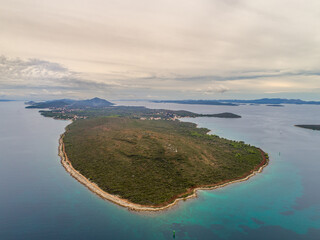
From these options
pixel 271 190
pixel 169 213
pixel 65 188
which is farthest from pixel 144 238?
pixel 271 190

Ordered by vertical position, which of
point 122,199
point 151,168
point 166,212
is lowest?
point 122,199

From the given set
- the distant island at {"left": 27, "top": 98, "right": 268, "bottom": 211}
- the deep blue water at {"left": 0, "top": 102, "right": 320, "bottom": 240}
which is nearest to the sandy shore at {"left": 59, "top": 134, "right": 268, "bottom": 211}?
the distant island at {"left": 27, "top": 98, "right": 268, "bottom": 211}

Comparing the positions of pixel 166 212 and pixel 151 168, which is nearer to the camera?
pixel 166 212

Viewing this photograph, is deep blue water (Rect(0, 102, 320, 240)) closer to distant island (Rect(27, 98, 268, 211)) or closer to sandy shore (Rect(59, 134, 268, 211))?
sandy shore (Rect(59, 134, 268, 211))

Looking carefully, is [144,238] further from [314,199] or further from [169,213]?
[314,199]

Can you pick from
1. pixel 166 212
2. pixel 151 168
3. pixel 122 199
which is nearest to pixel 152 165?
pixel 151 168

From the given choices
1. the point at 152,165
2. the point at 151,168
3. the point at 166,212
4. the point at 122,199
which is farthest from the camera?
the point at 152,165

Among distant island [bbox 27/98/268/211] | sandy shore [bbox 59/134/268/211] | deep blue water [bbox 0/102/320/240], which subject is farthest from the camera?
distant island [bbox 27/98/268/211]

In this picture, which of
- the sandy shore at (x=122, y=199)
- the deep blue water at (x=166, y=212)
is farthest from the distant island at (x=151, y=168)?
the deep blue water at (x=166, y=212)

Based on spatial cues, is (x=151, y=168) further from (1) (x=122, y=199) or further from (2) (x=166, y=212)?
(2) (x=166, y=212)

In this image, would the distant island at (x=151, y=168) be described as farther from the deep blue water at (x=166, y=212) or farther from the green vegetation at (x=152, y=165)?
the deep blue water at (x=166, y=212)

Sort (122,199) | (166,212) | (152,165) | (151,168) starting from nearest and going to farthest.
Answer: (166,212)
(122,199)
(151,168)
(152,165)
